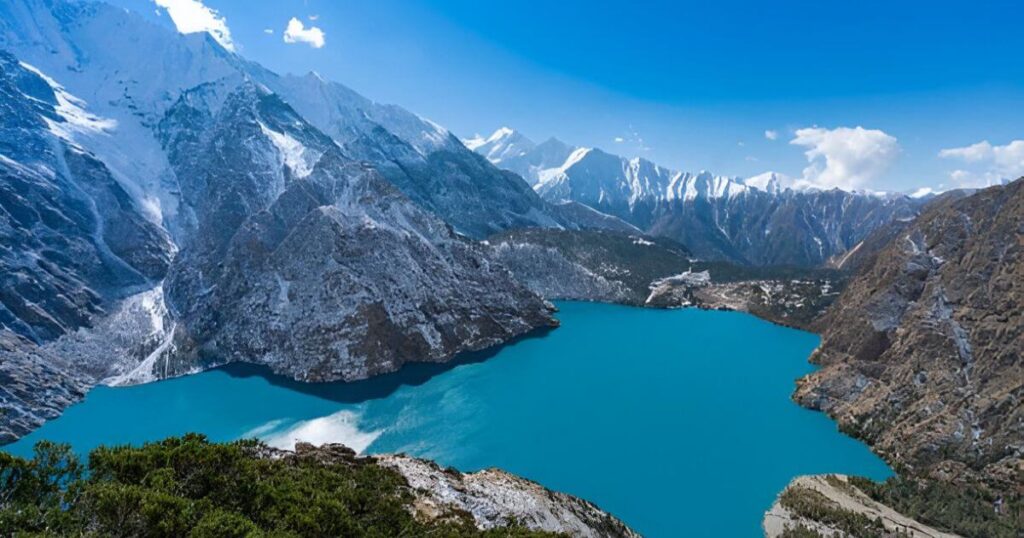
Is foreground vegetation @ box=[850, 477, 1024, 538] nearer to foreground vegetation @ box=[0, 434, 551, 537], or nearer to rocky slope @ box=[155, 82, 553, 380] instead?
foreground vegetation @ box=[0, 434, 551, 537]

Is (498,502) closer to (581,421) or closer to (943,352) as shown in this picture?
(581,421)

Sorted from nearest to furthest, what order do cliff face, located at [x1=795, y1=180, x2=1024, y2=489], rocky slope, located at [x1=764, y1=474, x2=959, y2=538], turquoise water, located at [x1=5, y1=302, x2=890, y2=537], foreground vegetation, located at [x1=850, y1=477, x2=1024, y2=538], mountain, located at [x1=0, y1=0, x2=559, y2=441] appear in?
1. rocky slope, located at [x1=764, y1=474, x2=959, y2=538]
2. foreground vegetation, located at [x1=850, y1=477, x2=1024, y2=538]
3. turquoise water, located at [x1=5, y1=302, x2=890, y2=537]
4. cliff face, located at [x1=795, y1=180, x2=1024, y2=489]
5. mountain, located at [x1=0, y1=0, x2=559, y2=441]

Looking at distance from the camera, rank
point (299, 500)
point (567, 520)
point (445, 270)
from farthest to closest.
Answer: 1. point (445, 270)
2. point (567, 520)
3. point (299, 500)

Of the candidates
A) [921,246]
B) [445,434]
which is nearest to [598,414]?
[445,434]

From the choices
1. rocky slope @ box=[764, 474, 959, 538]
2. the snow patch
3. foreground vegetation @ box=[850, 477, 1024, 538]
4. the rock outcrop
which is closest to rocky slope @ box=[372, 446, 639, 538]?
the rock outcrop

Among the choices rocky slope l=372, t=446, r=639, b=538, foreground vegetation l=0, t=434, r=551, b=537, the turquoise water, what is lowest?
the turquoise water

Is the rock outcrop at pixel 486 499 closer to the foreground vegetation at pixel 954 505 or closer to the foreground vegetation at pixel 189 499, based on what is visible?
the foreground vegetation at pixel 189 499

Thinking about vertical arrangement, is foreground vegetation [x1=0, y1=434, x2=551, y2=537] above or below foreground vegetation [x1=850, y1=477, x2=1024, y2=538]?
above

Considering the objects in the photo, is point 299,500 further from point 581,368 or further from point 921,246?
point 921,246
